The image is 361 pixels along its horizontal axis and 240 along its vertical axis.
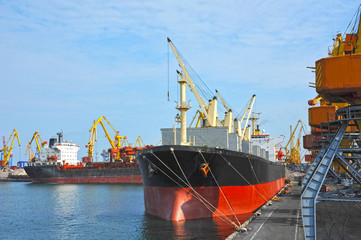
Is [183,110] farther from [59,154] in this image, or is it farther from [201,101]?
[59,154]

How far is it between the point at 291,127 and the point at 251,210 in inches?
3944

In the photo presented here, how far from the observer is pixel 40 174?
85.7m

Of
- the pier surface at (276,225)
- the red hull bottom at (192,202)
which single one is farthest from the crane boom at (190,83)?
the pier surface at (276,225)

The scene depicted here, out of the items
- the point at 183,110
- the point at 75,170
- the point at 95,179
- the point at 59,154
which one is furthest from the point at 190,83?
the point at 59,154

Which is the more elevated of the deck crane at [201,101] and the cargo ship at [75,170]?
the deck crane at [201,101]

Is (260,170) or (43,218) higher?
(260,170)

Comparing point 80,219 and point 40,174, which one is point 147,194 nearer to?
point 80,219

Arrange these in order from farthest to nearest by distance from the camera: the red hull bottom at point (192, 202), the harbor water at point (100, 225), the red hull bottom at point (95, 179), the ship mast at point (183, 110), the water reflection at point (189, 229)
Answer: the red hull bottom at point (95, 179), the ship mast at point (183, 110), the red hull bottom at point (192, 202), the harbor water at point (100, 225), the water reflection at point (189, 229)

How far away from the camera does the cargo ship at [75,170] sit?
255 feet

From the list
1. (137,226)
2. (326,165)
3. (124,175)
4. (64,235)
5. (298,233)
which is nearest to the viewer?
(326,165)

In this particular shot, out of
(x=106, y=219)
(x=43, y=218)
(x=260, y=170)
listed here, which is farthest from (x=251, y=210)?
(x=43, y=218)

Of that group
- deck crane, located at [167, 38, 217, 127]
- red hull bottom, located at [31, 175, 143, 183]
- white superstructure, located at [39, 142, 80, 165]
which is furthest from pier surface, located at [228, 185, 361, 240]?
white superstructure, located at [39, 142, 80, 165]

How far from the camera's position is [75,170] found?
8175 cm

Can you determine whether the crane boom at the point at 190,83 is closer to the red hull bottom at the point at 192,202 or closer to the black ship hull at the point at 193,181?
the black ship hull at the point at 193,181
